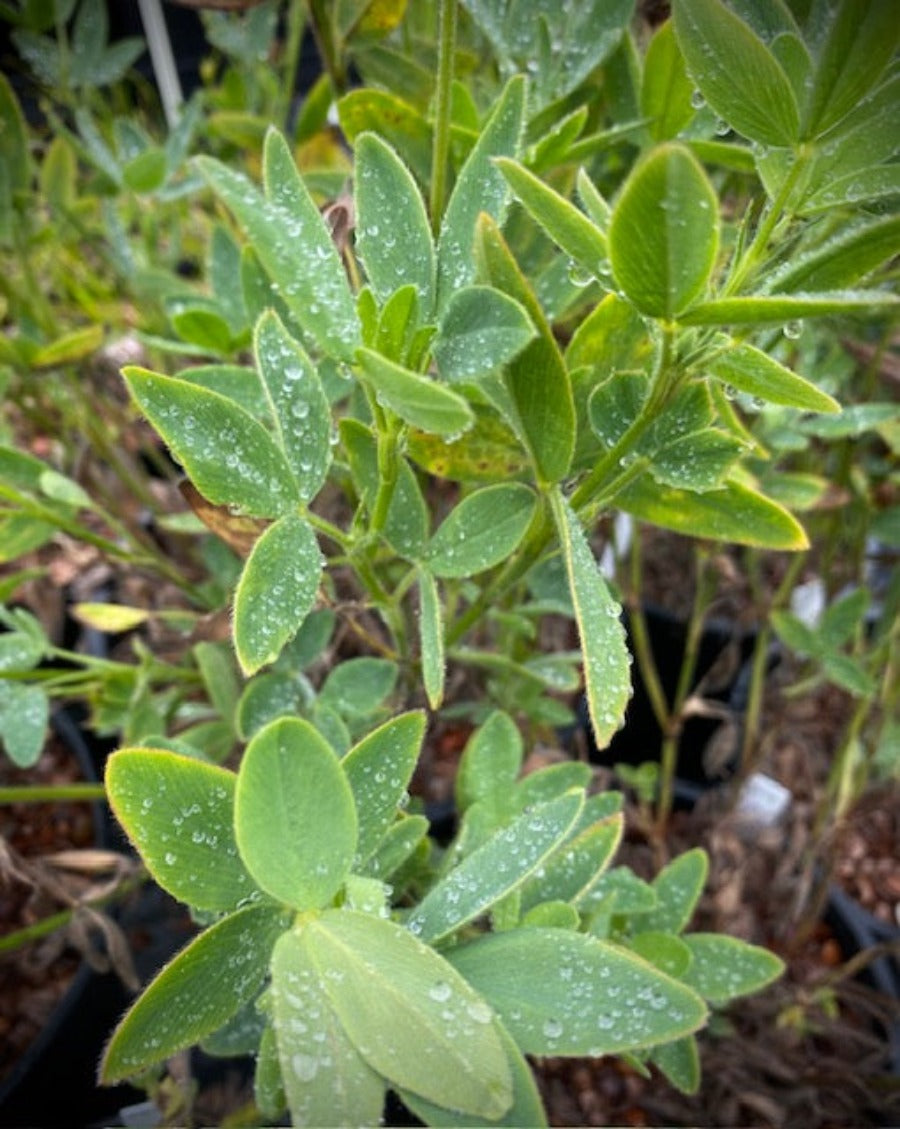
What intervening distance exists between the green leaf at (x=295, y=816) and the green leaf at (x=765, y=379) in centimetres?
21

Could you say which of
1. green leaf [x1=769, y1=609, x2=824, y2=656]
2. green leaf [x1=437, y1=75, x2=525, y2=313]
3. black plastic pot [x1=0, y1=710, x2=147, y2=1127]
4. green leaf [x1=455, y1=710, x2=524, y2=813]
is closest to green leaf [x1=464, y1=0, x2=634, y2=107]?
green leaf [x1=437, y1=75, x2=525, y2=313]

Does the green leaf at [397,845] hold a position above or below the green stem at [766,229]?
below

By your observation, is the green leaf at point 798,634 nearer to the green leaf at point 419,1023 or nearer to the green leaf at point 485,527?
the green leaf at point 485,527

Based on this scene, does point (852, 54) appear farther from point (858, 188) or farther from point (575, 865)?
point (575, 865)

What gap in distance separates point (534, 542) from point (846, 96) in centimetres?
22

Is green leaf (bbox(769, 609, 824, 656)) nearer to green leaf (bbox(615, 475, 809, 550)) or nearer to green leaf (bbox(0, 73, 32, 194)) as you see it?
green leaf (bbox(615, 475, 809, 550))

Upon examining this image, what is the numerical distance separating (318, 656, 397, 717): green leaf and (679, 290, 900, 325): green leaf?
34 centimetres

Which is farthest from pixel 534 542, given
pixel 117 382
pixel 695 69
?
pixel 117 382

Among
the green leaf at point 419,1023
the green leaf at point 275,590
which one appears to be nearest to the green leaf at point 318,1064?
the green leaf at point 419,1023

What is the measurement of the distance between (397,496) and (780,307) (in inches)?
8.9

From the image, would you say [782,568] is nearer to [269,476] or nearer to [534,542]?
[534,542]

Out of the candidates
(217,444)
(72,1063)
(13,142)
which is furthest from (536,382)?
(72,1063)

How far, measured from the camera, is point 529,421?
0.38 m

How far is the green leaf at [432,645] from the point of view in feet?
1.25
